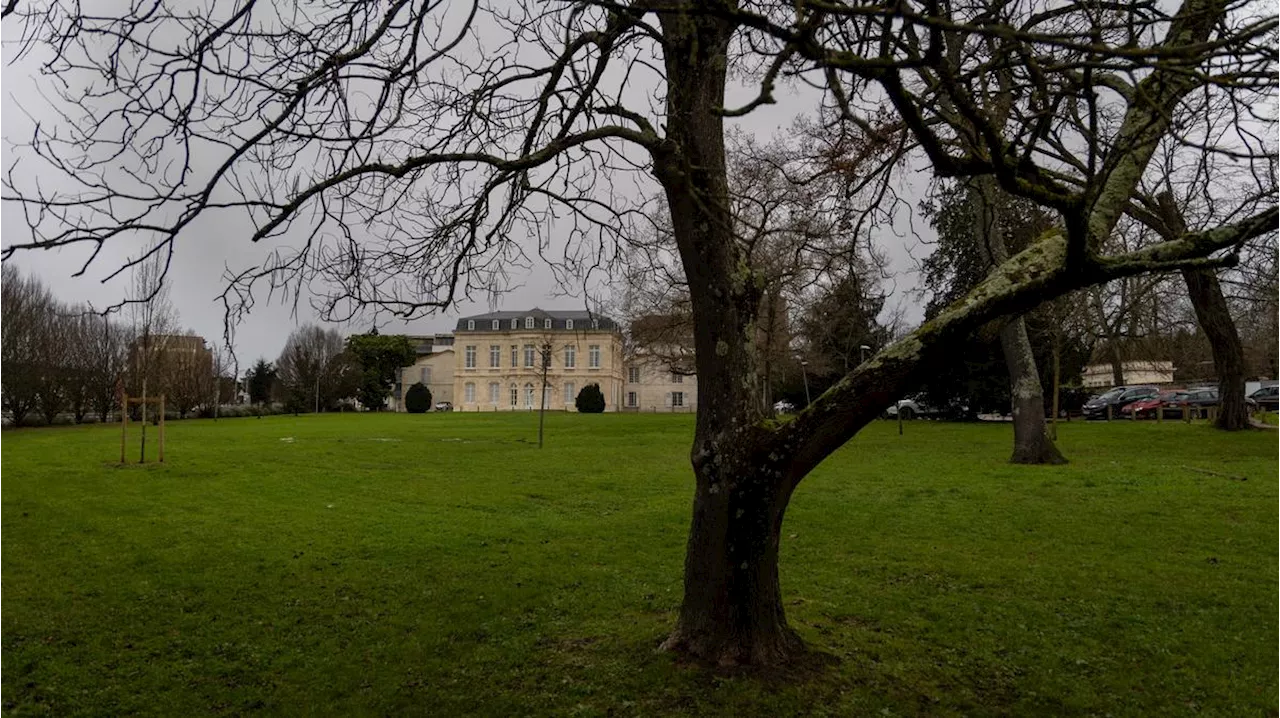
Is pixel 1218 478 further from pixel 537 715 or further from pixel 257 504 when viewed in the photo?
pixel 257 504

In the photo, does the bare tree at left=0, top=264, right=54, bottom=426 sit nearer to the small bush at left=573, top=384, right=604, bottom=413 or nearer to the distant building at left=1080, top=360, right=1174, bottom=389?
the small bush at left=573, top=384, right=604, bottom=413

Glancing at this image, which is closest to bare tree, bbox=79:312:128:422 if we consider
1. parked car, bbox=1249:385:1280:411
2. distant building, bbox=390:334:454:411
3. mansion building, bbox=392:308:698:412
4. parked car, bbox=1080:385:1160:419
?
mansion building, bbox=392:308:698:412

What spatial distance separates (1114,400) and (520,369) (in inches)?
1982

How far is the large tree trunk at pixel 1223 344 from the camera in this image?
20.3 metres

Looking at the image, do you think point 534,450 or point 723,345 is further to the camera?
point 534,450

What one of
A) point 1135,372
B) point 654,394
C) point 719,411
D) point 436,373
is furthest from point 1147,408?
point 436,373

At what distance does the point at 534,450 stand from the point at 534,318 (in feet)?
174

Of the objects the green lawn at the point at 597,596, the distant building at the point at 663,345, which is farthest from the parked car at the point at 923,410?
the green lawn at the point at 597,596

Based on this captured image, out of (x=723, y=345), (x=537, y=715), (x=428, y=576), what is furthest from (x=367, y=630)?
(x=723, y=345)

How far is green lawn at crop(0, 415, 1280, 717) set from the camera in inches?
189

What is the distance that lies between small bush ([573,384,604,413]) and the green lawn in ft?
173

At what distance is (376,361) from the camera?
235 feet

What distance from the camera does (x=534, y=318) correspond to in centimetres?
7488

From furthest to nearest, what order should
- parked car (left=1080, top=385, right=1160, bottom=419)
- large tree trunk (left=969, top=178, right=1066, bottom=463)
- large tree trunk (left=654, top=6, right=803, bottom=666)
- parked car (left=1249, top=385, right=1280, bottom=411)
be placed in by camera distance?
parked car (left=1080, top=385, right=1160, bottom=419), parked car (left=1249, top=385, right=1280, bottom=411), large tree trunk (left=969, top=178, right=1066, bottom=463), large tree trunk (left=654, top=6, right=803, bottom=666)
